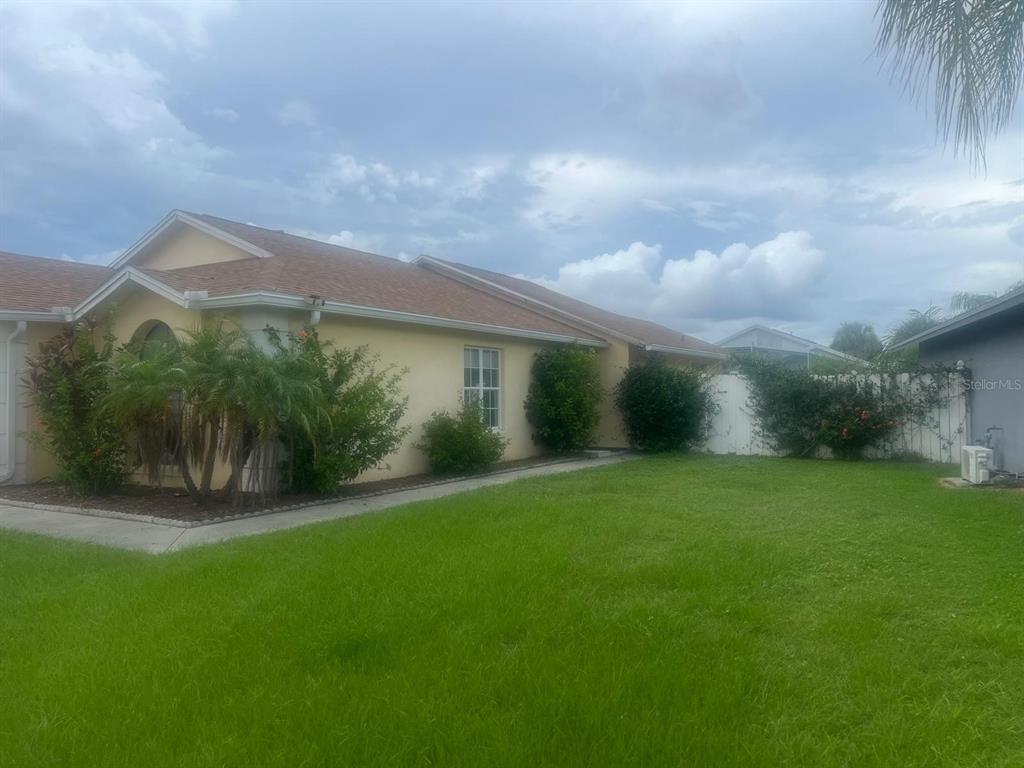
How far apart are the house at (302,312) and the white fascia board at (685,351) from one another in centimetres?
11

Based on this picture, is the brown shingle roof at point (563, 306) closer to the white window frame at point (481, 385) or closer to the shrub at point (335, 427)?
the white window frame at point (481, 385)

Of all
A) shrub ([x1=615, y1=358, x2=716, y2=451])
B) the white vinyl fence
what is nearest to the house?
shrub ([x1=615, y1=358, x2=716, y2=451])

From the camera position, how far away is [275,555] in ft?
23.4

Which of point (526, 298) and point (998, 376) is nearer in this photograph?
point (998, 376)

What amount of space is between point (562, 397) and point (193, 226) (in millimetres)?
7958

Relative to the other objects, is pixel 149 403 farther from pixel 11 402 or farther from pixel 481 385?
pixel 481 385

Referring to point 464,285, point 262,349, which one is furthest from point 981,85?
point 464,285

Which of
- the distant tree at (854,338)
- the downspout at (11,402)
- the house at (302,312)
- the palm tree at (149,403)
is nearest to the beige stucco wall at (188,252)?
the house at (302,312)

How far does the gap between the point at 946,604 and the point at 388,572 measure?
3988 millimetres

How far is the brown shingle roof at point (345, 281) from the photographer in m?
11.9

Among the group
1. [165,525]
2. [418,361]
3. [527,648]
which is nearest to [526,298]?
[418,361]

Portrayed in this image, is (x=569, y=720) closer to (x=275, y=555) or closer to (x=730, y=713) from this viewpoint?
(x=730, y=713)

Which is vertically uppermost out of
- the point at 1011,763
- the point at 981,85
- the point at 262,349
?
the point at 981,85

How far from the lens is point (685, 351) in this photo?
856 inches
